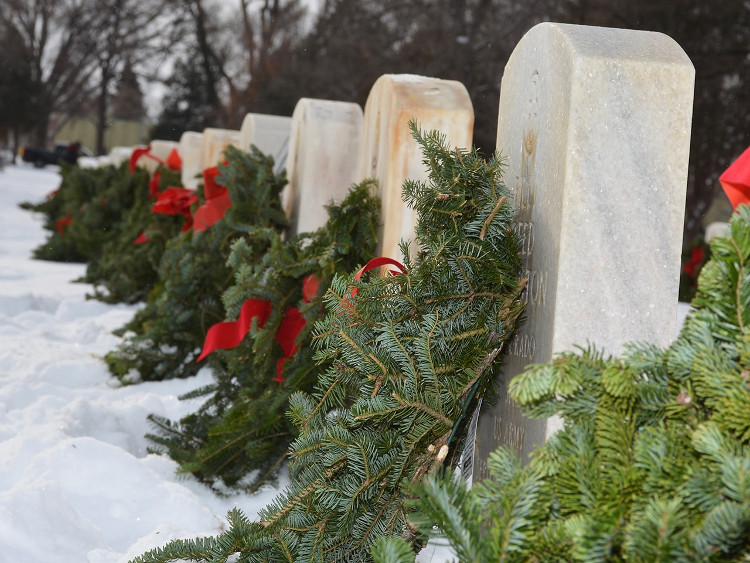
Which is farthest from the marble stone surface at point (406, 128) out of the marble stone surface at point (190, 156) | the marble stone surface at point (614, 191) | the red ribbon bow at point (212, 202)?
the marble stone surface at point (190, 156)

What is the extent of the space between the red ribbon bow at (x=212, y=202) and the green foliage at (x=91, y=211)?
3833 millimetres

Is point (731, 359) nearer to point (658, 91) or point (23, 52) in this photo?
point (658, 91)

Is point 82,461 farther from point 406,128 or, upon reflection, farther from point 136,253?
point 136,253

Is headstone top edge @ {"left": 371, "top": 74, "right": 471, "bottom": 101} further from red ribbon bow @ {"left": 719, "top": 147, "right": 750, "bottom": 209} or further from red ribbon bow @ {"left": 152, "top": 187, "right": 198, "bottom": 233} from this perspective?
red ribbon bow @ {"left": 152, "top": 187, "right": 198, "bottom": 233}

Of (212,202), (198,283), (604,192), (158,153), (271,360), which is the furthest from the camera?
(158,153)

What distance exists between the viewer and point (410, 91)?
275cm

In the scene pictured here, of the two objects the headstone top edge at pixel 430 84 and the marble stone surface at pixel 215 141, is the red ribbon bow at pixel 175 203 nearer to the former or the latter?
the marble stone surface at pixel 215 141

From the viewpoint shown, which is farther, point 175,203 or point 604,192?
point 175,203

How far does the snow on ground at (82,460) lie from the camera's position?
2309mm

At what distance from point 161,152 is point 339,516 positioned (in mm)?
7160

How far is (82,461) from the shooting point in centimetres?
281

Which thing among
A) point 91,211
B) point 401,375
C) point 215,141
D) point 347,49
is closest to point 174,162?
point 91,211

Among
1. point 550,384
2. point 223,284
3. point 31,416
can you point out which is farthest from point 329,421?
point 223,284

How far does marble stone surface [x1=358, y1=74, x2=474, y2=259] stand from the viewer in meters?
2.66
